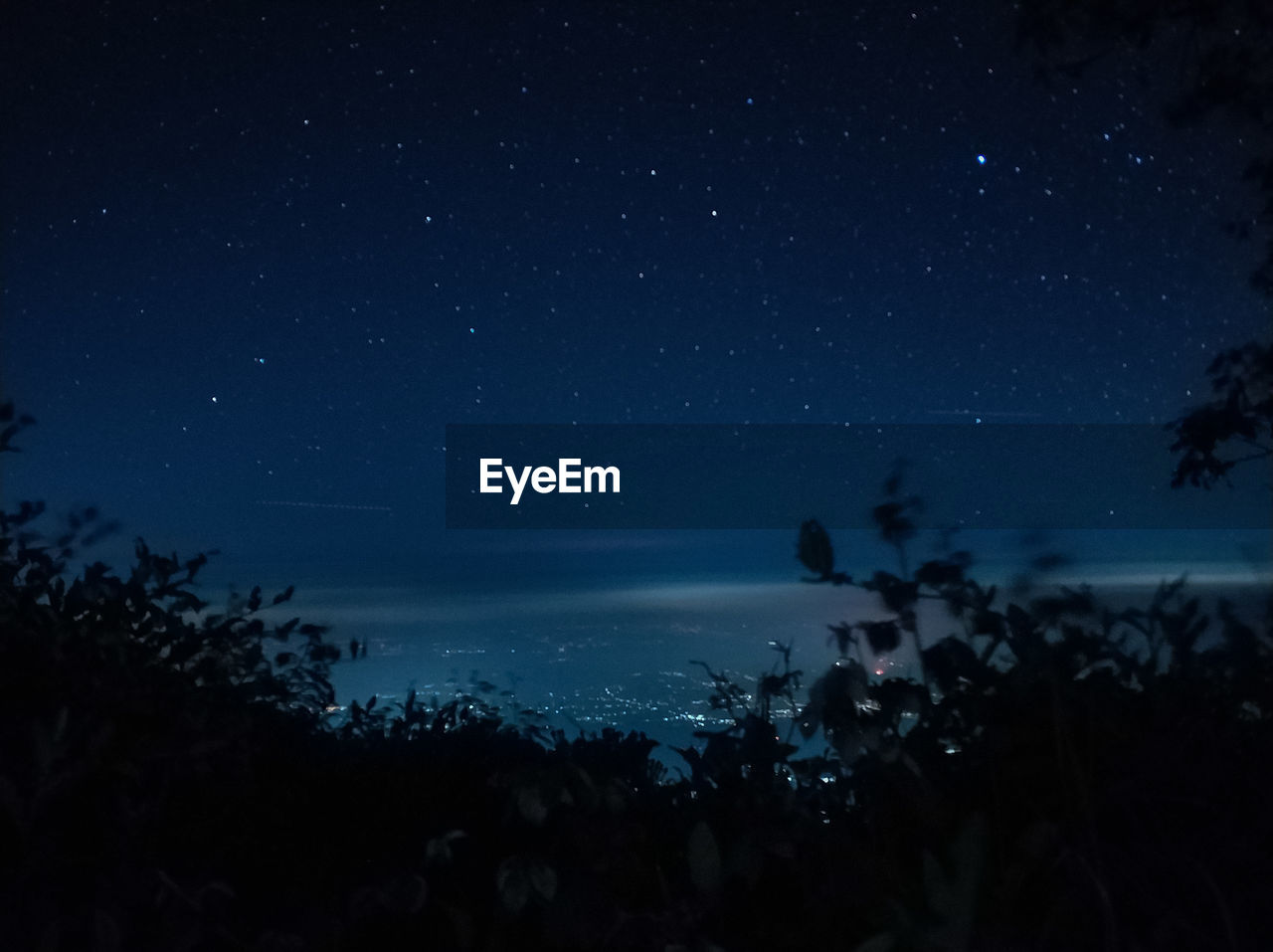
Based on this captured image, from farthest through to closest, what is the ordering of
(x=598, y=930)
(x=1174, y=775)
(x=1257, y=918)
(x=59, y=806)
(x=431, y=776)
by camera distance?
(x=431, y=776), (x=59, y=806), (x=1174, y=775), (x=598, y=930), (x=1257, y=918)

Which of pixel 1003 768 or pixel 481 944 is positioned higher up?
pixel 1003 768

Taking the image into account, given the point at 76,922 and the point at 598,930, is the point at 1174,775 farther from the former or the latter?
the point at 76,922

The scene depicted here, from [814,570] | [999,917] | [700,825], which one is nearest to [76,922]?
[700,825]

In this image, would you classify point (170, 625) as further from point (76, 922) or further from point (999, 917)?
point (999, 917)

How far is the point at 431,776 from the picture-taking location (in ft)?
10.5

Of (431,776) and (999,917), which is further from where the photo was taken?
(431,776)

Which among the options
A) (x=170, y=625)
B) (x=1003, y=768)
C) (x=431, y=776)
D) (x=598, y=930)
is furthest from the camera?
(x=170, y=625)

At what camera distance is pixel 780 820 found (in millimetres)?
1992

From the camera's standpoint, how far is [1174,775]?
5.80 feet

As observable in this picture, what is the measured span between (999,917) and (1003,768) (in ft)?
1.31

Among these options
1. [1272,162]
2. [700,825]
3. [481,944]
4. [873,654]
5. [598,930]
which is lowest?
[481,944]

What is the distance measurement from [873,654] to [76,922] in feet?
4.66

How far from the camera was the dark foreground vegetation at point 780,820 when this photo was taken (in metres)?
1.55

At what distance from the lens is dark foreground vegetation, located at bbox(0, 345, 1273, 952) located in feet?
5.08
